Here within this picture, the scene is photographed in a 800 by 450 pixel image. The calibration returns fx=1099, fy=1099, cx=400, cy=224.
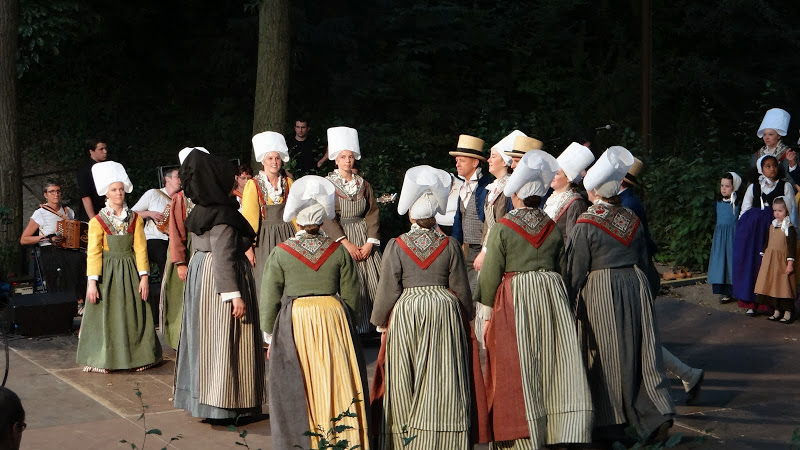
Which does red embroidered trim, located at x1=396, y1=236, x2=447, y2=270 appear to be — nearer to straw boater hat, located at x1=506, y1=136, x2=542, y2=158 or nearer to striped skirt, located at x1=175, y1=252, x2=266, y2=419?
striped skirt, located at x1=175, y1=252, x2=266, y2=419

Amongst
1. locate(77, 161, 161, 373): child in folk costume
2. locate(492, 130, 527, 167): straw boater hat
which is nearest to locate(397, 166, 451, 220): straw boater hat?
locate(492, 130, 527, 167): straw boater hat

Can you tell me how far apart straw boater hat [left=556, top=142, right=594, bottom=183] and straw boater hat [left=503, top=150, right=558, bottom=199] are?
0.68m

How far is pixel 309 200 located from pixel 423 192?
24.7 inches

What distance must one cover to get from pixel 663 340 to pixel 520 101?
12.6m

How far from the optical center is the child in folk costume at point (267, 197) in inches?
329

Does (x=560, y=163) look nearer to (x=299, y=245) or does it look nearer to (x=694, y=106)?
(x=299, y=245)

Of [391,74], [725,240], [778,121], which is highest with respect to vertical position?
[391,74]

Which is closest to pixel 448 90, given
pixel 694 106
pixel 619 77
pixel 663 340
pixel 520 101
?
pixel 520 101

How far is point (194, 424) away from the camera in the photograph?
708 cm

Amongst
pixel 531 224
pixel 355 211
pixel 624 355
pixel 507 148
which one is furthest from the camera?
pixel 355 211

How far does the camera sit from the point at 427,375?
19.0ft

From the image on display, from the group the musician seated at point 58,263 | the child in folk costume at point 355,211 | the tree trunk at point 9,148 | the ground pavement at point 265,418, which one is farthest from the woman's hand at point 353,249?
the tree trunk at point 9,148

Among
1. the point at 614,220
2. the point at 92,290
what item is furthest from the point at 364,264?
the point at 614,220

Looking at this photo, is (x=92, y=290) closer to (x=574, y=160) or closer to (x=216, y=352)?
(x=216, y=352)
